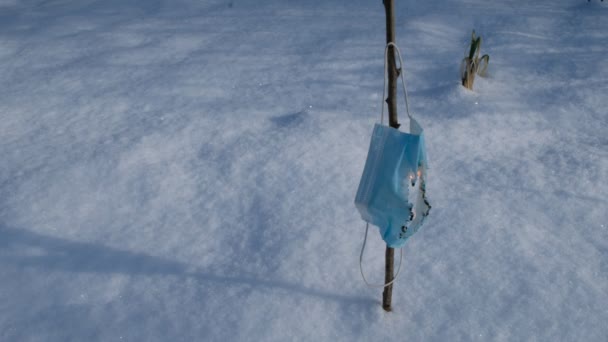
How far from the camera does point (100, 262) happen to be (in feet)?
4.96

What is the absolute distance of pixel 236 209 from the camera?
1.68 m

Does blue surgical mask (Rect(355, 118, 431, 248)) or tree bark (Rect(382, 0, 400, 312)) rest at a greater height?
tree bark (Rect(382, 0, 400, 312))

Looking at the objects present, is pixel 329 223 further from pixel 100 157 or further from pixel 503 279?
pixel 100 157

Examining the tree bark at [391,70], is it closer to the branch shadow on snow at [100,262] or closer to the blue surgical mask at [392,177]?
the blue surgical mask at [392,177]

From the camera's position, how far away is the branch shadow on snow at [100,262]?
1382 mm

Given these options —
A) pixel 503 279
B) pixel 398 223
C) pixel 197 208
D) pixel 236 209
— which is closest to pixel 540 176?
pixel 503 279

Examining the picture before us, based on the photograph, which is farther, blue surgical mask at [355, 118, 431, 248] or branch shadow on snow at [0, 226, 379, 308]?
branch shadow on snow at [0, 226, 379, 308]

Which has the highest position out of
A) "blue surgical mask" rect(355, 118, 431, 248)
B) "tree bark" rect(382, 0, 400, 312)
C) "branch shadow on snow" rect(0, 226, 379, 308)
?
"tree bark" rect(382, 0, 400, 312)

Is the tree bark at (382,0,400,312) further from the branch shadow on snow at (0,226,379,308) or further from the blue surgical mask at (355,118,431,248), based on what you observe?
the branch shadow on snow at (0,226,379,308)

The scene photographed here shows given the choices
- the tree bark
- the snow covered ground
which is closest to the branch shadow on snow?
the snow covered ground

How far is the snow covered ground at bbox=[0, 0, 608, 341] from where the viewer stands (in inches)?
51.9

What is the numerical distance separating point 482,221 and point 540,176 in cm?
35

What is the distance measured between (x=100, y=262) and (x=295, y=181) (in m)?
0.71

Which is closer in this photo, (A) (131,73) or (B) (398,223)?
(B) (398,223)
